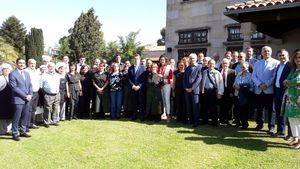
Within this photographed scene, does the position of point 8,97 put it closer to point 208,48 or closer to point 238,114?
point 238,114

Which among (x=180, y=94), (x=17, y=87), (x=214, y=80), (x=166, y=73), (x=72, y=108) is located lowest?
(x=72, y=108)

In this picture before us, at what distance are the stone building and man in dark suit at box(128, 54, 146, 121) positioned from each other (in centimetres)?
678

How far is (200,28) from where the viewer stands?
19.2m

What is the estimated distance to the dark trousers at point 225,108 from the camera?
10.9 metres

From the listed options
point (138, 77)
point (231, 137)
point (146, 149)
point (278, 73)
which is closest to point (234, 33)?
point (138, 77)

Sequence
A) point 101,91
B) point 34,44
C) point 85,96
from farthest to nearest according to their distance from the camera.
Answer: point 34,44 → point 85,96 → point 101,91

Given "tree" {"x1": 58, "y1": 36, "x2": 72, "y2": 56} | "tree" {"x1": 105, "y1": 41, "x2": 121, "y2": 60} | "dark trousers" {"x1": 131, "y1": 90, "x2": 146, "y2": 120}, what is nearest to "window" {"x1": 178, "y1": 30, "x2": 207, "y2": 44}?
"dark trousers" {"x1": 131, "y1": 90, "x2": 146, "y2": 120}

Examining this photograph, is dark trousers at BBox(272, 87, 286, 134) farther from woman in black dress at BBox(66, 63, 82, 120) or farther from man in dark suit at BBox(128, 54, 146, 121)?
woman in black dress at BBox(66, 63, 82, 120)

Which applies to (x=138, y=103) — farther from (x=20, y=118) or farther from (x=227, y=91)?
(x=20, y=118)

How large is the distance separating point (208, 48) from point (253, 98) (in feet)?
29.4

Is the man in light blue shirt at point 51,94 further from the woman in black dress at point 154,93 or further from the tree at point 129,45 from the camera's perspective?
the tree at point 129,45

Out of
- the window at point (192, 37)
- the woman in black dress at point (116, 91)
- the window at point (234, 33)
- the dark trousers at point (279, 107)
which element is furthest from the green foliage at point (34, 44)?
the dark trousers at point (279, 107)

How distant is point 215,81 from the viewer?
34.8 feet

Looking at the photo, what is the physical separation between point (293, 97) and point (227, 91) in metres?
2.85
